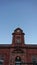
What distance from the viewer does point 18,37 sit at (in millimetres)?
29641

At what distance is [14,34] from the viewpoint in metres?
29.8

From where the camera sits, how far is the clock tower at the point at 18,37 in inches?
1145

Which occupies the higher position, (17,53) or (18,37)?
(18,37)

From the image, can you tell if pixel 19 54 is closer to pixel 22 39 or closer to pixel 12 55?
pixel 12 55

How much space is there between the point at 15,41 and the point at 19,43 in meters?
1.02

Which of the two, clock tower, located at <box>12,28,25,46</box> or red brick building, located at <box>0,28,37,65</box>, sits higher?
clock tower, located at <box>12,28,25,46</box>

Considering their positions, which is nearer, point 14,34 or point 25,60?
point 25,60

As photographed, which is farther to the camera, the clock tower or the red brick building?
the clock tower

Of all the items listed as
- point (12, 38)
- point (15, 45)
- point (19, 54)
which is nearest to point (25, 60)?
point (19, 54)

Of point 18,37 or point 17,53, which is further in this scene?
point 18,37

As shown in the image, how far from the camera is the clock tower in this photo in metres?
29.1

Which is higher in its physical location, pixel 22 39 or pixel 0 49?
pixel 22 39

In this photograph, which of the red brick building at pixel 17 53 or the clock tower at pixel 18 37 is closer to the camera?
the red brick building at pixel 17 53

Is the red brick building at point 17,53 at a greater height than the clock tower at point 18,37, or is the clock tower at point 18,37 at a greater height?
the clock tower at point 18,37
